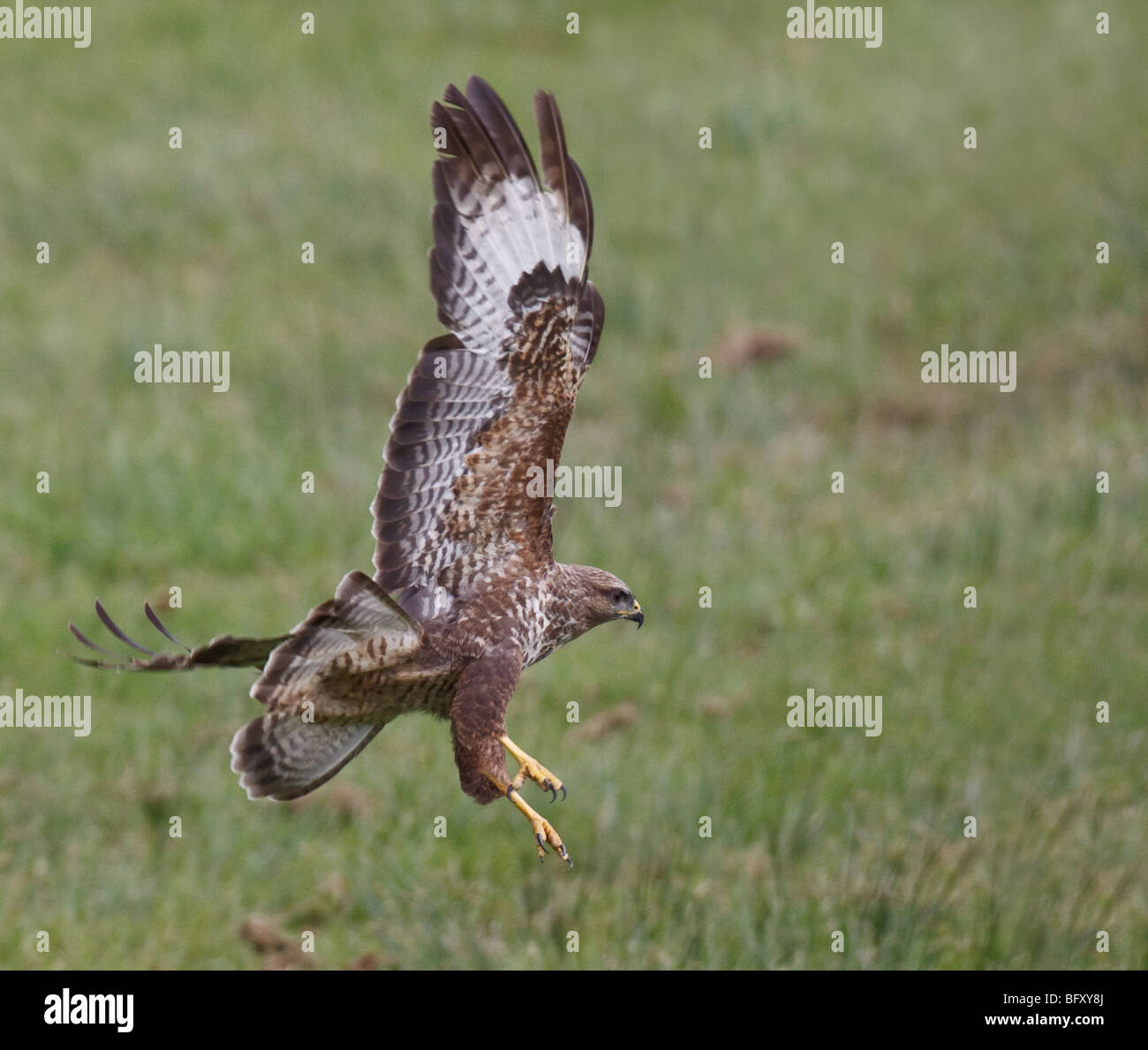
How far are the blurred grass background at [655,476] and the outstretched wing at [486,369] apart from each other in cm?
377

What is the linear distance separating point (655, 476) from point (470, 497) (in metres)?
8.33

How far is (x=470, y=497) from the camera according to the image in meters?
3.47

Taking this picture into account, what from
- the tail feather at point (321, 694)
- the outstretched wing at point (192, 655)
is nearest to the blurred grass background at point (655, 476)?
the tail feather at point (321, 694)

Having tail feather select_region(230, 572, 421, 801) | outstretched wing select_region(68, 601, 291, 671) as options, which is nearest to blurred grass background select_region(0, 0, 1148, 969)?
tail feather select_region(230, 572, 421, 801)

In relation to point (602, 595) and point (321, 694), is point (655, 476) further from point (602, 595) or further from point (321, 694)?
point (321, 694)

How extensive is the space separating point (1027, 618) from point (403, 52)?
35.2 feet

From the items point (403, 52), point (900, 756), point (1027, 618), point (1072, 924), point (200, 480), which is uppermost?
point (403, 52)

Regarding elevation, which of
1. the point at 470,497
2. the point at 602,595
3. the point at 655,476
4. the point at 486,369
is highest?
the point at 655,476

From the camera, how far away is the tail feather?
2994 millimetres

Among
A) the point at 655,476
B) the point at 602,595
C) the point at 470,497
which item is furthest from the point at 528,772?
the point at 655,476

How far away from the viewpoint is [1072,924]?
723 centimetres

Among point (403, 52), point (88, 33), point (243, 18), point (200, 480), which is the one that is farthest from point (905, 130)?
point (200, 480)

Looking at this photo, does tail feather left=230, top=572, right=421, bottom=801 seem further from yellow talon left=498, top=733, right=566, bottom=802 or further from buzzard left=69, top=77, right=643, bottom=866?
yellow talon left=498, top=733, right=566, bottom=802
